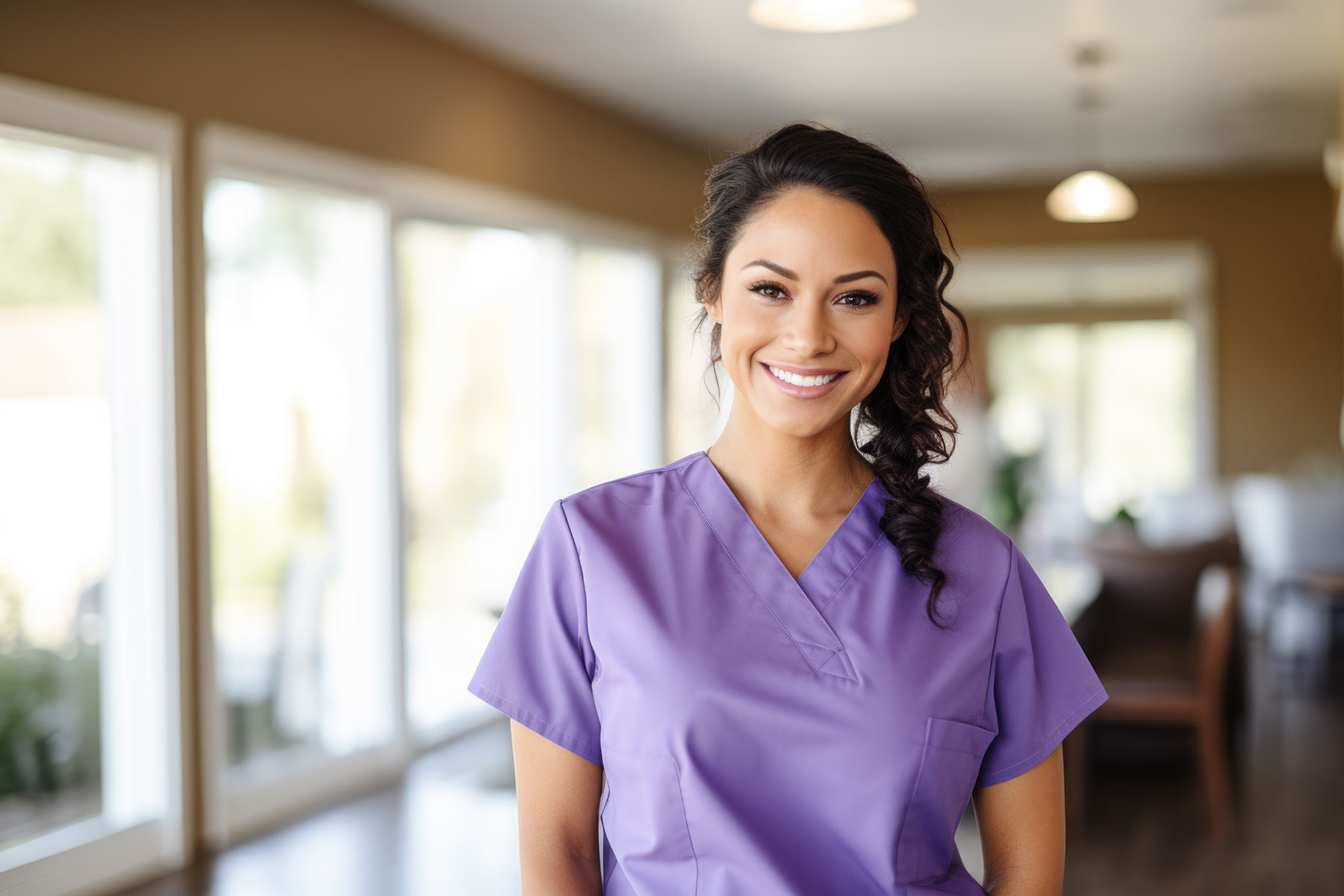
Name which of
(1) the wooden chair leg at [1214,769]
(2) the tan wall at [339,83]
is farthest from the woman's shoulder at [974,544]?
(1) the wooden chair leg at [1214,769]

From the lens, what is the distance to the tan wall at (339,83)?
3.41 metres

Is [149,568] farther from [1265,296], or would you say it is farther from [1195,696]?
[1265,296]

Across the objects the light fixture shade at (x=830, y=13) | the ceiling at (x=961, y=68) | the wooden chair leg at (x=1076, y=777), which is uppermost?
the ceiling at (x=961, y=68)

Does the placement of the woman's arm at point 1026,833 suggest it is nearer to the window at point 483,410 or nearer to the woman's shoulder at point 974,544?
the woman's shoulder at point 974,544

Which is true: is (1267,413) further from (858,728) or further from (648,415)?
(858,728)

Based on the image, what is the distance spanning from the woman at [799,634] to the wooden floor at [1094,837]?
8.11ft

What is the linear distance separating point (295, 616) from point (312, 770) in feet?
1.78

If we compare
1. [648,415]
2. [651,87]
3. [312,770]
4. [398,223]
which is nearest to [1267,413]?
[648,415]

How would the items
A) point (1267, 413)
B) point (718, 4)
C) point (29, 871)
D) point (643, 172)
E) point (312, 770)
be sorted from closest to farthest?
point (29, 871) < point (312, 770) < point (718, 4) < point (643, 172) < point (1267, 413)

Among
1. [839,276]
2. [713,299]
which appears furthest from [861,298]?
[713,299]

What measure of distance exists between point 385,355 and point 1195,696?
311 cm

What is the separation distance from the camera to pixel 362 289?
475 cm

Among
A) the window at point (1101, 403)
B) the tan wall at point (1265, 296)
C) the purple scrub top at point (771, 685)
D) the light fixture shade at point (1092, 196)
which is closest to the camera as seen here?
the purple scrub top at point (771, 685)

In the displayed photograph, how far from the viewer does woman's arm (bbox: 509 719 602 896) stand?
3.99ft
